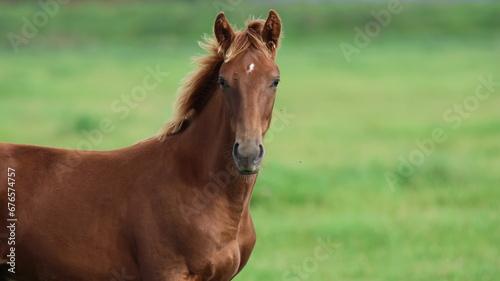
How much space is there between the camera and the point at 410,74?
2559 cm

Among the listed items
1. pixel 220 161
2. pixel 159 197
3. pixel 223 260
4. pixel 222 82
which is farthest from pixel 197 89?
pixel 223 260

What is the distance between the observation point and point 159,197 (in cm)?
442

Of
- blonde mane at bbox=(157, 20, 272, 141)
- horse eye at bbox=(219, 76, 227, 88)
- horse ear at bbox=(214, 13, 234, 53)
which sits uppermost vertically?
horse ear at bbox=(214, 13, 234, 53)

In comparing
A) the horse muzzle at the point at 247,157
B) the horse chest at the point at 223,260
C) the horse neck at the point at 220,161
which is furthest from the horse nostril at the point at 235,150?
the horse chest at the point at 223,260

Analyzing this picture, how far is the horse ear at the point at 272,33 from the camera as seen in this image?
4.42 m

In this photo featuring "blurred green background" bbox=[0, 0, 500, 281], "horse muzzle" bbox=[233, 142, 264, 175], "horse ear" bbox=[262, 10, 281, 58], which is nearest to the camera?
"horse muzzle" bbox=[233, 142, 264, 175]

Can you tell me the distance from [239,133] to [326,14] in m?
37.8

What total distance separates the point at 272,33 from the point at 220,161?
78 centimetres

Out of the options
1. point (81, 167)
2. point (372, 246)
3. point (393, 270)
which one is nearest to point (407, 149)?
point (372, 246)

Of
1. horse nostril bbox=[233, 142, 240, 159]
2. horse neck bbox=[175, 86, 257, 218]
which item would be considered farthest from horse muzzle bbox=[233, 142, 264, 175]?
horse neck bbox=[175, 86, 257, 218]

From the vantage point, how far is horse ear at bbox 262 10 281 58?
442cm

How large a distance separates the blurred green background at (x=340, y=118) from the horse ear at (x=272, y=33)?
0.39m

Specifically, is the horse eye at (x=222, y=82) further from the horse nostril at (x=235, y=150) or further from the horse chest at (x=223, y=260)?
the horse chest at (x=223, y=260)

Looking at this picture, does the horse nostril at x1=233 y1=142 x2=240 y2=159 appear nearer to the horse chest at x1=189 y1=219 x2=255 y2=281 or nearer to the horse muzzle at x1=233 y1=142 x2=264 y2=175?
the horse muzzle at x1=233 y1=142 x2=264 y2=175
